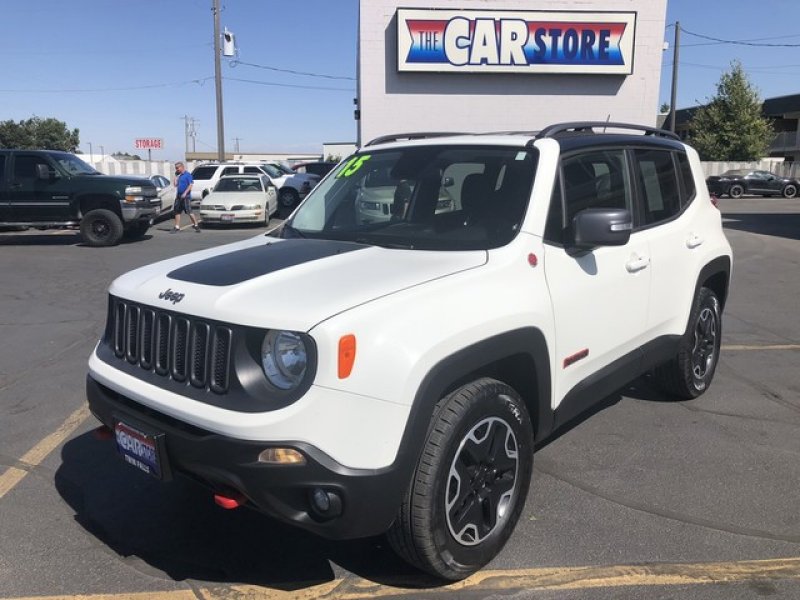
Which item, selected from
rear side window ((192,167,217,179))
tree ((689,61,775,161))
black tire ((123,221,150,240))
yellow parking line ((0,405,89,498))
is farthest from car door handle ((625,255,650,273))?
tree ((689,61,775,161))

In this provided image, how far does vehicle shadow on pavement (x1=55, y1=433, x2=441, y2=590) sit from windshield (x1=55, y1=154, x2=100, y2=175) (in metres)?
12.4

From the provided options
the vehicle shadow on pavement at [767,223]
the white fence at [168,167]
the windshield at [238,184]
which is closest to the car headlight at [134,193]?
the windshield at [238,184]

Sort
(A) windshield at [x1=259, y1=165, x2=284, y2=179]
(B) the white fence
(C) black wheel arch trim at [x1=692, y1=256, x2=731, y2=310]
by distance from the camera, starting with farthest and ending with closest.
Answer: (B) the white fence, (A) windshield at [x1=259, y1=165, x2=284, y2=179], (C) black wheel arch trim at [x1=692, y1=256, x2=731, y2=310]

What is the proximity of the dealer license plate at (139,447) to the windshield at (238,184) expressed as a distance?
17260 millimetres

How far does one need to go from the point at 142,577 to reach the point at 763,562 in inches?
107

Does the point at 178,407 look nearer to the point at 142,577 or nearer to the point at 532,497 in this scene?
the point at 142,577

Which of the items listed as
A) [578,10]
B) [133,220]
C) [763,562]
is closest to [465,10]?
[578,10]

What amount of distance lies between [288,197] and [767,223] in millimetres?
15766

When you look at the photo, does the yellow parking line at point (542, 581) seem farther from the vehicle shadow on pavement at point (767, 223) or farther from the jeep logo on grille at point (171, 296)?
the vehicle shadow on pavement at point (767, 223)

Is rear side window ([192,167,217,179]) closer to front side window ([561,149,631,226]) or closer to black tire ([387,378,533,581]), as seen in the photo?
front side window ([561,149,631,226])

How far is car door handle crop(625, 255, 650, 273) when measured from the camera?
3.77m

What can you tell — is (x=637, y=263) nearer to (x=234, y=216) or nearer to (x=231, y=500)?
(x=231, y=500)

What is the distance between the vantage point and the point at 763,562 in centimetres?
300

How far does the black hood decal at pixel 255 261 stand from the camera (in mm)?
2908
